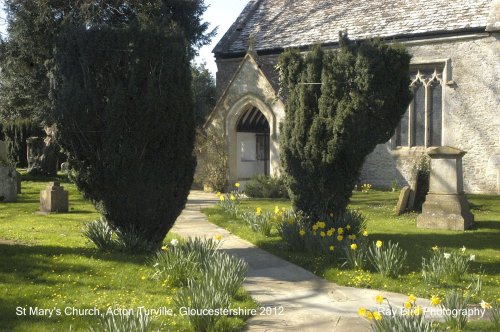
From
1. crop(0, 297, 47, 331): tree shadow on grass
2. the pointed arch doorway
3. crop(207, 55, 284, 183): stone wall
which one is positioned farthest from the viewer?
the pointed arch doorway

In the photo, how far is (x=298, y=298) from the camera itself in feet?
20.7

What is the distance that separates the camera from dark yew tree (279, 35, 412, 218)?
9.45m

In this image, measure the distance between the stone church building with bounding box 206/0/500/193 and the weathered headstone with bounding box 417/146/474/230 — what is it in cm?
692

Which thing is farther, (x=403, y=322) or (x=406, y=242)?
(x=406, y=242)

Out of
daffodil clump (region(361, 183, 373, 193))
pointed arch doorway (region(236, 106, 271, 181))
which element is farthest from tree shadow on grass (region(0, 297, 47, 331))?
daffodil clump (region(361, 183, 373, 193))

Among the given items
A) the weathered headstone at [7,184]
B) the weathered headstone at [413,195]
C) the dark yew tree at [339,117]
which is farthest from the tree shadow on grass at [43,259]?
the weathered headstone at [413,195]

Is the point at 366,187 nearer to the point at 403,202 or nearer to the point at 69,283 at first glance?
Result: the point at 403,202

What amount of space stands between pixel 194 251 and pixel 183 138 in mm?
2126

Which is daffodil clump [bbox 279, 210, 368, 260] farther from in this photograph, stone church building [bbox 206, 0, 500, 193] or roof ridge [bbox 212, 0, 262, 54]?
roof ridge [bbox 212, 0, 262, 54]

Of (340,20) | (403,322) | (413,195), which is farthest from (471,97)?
(403,322)

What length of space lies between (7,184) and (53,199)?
291 centimetres

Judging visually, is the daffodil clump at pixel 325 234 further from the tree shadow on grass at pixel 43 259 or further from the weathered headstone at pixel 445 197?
the tree shadow on grass at pixel 43 259

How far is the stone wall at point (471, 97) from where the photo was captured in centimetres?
1892

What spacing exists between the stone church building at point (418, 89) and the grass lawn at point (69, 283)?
1075 cm
